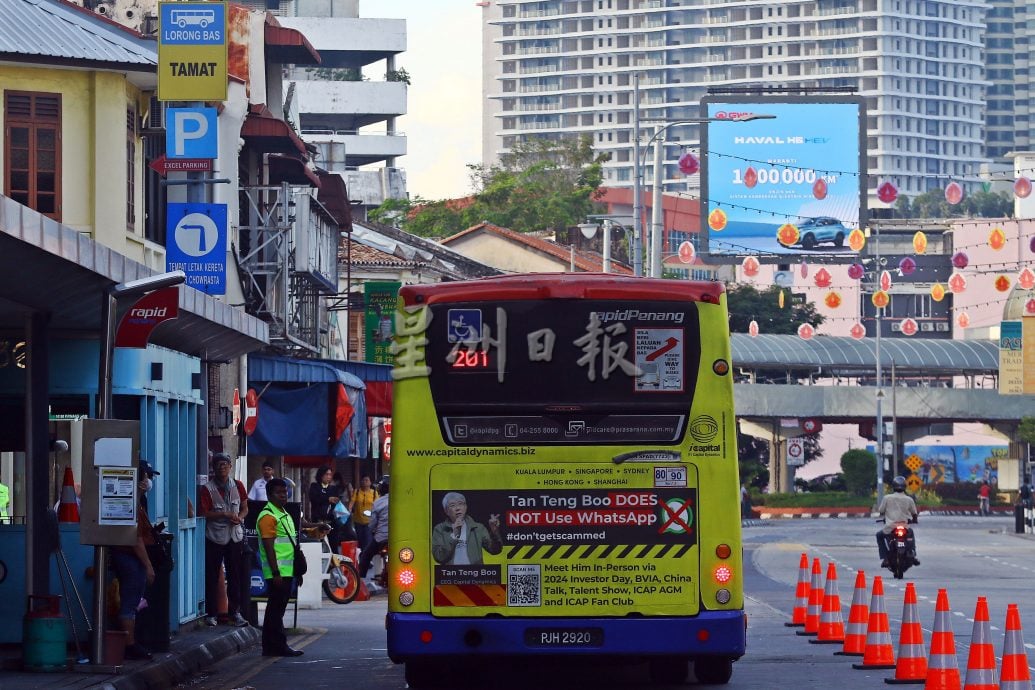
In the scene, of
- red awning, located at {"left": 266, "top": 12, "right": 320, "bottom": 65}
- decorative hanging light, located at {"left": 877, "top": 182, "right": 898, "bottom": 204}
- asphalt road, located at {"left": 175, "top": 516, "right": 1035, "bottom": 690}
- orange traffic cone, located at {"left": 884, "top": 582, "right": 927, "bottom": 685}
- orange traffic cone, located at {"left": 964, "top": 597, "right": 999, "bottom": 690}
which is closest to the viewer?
orange traffic cone, located at {"left": 964, "top": 597, "right": 999, "bottom": 690}

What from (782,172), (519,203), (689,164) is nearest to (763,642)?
(689,164)

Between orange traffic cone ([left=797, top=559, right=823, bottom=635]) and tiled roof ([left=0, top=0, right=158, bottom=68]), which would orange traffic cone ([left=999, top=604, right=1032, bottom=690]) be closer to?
orange traffic cone ([left=797, top=559, right=823, bottom=635])

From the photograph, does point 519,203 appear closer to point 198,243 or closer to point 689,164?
point 689,164

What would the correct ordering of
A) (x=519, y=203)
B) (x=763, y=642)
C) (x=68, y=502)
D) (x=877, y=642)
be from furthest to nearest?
(x=519, y=203) < (x=763, y=642) < (x=68, y=502) < (x=877, y=642)

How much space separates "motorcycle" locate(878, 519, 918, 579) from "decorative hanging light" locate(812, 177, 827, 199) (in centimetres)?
3706

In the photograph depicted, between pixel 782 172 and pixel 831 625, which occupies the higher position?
pixel 782 172

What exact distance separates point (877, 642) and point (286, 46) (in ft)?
84.8

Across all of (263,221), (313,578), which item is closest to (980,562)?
(263,221)

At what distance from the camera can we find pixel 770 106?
71.7m

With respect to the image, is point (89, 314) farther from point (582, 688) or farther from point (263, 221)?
point (263, 221)

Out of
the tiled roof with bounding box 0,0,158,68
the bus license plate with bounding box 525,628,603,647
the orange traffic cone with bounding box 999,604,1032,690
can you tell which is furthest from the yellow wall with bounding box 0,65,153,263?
the orange traffic cone with bounding box 999,604,1032,690

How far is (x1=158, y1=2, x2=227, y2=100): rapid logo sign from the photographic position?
89.5ft

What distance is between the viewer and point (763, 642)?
70.2ft

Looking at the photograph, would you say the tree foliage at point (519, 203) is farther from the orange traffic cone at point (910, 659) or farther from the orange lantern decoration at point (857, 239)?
the orange traffic cone at point (910, 659)
